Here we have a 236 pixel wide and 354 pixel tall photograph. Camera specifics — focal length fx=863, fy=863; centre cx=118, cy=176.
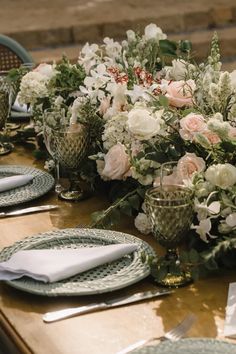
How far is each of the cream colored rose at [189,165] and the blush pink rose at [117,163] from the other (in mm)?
193

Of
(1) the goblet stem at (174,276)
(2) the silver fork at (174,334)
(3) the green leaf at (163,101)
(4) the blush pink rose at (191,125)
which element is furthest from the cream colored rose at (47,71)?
(2) the silver fork at (174,334)

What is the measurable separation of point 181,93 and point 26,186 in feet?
1.55

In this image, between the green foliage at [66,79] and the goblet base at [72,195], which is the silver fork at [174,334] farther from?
the green foliage at [66,79]

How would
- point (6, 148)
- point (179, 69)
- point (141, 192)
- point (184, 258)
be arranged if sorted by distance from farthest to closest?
point (6, 148)
point (179, 69)
point (141, 192)
point (184, 258)

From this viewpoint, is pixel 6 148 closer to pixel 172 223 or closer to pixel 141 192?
pixel 141 192

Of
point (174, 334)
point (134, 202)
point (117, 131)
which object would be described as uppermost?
point (117, 131)

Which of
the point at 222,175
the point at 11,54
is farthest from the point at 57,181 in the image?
the point at 11,54

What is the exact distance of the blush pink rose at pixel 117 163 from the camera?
191 cm

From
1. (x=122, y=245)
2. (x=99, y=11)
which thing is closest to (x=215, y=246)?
(x=122, y=245)

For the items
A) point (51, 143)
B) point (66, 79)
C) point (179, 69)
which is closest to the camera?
point (51, 143)

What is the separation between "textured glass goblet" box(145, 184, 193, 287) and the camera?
1530 mm

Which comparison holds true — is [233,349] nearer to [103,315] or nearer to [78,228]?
[103,315]

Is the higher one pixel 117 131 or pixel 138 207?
pixel 117 131

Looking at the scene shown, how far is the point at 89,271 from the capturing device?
1.61 m
